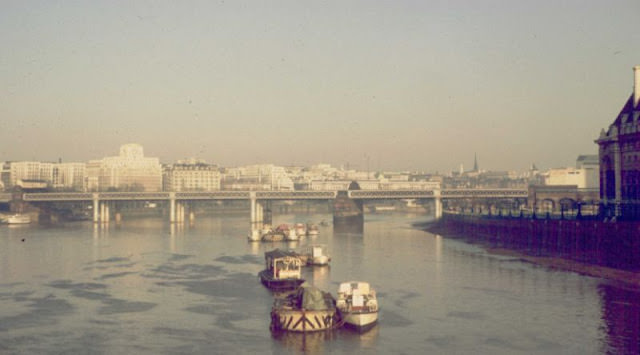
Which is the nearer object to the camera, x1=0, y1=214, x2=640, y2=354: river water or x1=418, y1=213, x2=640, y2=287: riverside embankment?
x1=0, y1=214, x2=640, y2=354: river water

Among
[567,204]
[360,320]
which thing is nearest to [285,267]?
[360,320]

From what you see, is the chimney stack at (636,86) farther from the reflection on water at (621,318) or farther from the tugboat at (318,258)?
the tugboat at (318,258)

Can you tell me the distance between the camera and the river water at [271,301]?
157 feet

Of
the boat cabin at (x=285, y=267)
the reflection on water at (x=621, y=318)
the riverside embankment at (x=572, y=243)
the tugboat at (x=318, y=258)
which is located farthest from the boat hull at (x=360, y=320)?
the tugboat at (x=318, y=258)

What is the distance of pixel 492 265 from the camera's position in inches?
3546

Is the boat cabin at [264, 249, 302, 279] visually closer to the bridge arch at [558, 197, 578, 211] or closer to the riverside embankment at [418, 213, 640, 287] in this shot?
the riverside embankment at [418, 213, 640, 287]

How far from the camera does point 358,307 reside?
5234 centimetres

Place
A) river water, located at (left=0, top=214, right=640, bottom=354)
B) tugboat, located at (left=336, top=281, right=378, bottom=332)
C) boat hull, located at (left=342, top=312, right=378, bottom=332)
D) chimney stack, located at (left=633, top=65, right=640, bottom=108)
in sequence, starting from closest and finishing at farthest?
river water, located at (left=0, top=214, right=640, bottom=354)
boat hull, located at (left=342, top=312, right=378, bottom=332)
tugboat, located at (left=336, top=281, right=378, bottom=332)
chimney stack, located at (left=633, top=65, right=640, bottom=108)

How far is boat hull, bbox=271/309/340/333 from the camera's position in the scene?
50.4m

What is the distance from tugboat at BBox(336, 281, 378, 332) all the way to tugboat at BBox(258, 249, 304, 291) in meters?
17.6

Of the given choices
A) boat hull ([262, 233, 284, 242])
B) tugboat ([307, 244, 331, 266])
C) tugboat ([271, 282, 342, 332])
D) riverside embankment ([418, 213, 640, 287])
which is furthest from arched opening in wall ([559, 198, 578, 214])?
tugboat ([271, 282, 342, 332])

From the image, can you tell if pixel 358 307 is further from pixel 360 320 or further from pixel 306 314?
pixel 306 314

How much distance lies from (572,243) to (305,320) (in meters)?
58.4

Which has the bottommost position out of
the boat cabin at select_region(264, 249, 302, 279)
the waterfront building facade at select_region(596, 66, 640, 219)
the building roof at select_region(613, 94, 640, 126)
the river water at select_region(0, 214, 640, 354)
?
the river water at select_region(0, 214, 640, 354)
